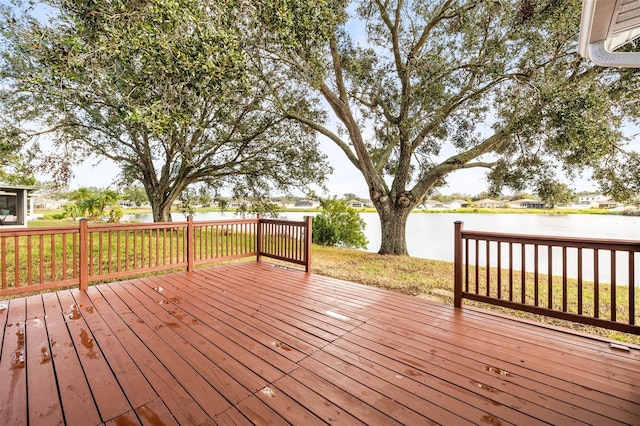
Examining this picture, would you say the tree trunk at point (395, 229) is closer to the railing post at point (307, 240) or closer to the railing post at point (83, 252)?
the railing post at point (307, 240)

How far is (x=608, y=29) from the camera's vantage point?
1885 mm

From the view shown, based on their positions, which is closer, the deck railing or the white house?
the deck railing

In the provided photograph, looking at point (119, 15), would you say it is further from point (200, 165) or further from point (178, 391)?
point (200, 165)

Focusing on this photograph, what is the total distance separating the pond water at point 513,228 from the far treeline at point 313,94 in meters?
0.77

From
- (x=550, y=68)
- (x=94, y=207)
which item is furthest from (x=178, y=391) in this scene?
(x=94, y=207)

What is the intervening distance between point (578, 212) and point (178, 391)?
10.2 meters

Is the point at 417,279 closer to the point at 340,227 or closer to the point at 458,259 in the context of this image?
the point at 458,259

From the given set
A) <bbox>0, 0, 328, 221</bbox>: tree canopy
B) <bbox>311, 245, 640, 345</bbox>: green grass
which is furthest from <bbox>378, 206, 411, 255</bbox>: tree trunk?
<bbox>0, 0, 328, 221</bbox>: tree canopy

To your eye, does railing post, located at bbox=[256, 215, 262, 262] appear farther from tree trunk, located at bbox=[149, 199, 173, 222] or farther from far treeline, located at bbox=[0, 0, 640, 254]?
tree trunk, located at bbox=[149, 199, 173, 222]

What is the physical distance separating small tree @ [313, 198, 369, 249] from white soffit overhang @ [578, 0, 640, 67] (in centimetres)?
1009

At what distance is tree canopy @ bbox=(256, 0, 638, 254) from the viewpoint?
502 cm

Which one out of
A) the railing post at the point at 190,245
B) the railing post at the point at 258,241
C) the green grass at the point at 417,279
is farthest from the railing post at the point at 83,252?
the green grass at the point at 417,279

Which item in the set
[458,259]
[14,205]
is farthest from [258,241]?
[14,205]

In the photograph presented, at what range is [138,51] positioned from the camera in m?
3.90
